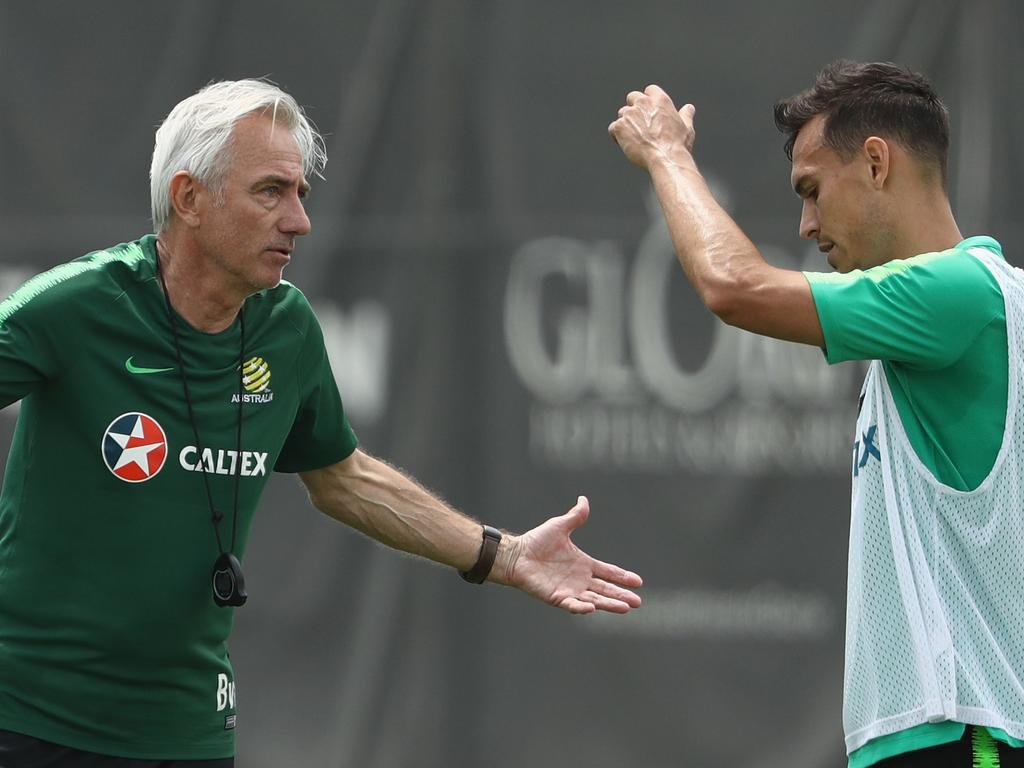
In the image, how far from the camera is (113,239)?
19.6 ft

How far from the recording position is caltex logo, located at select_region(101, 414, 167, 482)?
128 inches

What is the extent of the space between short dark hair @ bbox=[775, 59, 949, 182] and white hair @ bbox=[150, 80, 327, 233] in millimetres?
1231

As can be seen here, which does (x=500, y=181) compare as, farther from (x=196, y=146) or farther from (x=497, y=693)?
(x=196, y=146)

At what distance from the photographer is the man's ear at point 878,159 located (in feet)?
10.4

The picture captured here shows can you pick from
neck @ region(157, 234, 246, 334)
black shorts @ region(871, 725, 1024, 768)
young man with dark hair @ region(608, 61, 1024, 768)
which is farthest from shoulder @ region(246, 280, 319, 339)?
black shorts @ region(871, 725, 1024, 768)

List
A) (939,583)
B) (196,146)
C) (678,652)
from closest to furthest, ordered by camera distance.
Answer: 1. (939,583)
2. (196,146)
3. (678,652)

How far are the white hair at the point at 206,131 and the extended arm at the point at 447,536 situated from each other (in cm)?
77

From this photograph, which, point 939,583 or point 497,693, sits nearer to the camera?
point 939,583

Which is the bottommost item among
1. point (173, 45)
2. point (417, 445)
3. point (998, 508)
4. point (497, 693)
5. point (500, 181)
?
point (497, 693)

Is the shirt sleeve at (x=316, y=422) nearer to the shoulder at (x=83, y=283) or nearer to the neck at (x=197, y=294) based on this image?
the neck at (x=197, y=294)

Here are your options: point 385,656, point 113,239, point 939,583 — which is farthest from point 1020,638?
point 113,239

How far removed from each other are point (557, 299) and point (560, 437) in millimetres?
525

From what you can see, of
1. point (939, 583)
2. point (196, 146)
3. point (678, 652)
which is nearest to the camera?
point (939, 583)

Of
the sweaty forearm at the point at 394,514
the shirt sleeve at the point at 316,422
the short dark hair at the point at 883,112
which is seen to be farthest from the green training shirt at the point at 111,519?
the short dark hair at the point at 883,112
